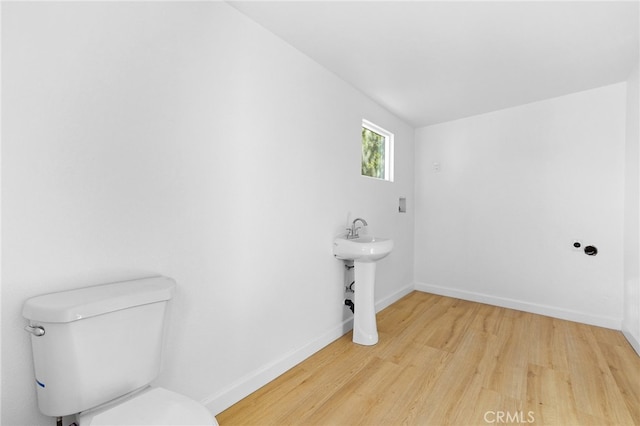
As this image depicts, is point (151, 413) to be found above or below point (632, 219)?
below

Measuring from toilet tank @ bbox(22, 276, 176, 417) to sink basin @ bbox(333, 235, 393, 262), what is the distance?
145cm

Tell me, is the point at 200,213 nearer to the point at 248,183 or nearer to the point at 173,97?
the point at 248,183

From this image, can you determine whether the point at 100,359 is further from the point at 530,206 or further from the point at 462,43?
the point at 530,206

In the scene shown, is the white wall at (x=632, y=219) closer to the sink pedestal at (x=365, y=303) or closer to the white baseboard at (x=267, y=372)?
the sink pedestal at (x=365, y=303)

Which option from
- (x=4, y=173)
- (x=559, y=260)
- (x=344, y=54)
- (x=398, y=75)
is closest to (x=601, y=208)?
(x=559, y=260)

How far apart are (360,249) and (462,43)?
1586 mm

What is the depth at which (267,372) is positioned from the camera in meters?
1.94

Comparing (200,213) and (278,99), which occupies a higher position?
(278,99)

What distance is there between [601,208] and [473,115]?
157 cm

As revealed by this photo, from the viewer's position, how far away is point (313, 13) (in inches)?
70.4

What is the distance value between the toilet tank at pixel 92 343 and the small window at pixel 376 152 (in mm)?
2358

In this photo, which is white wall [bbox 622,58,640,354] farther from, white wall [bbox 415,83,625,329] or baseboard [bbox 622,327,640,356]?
white wall [bbox 415,83,625,329]

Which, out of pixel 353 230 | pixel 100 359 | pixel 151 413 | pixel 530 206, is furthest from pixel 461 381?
pixel 530 206

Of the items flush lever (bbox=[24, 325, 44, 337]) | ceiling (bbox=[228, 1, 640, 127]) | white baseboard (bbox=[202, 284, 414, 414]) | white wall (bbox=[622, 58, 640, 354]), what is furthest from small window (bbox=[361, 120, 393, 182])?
flush lever (bbox=[24, 325, 44, 337])
